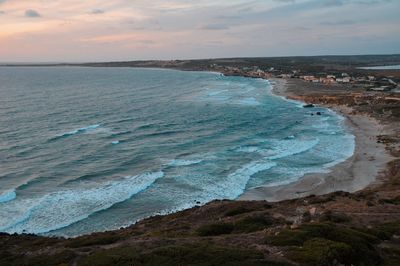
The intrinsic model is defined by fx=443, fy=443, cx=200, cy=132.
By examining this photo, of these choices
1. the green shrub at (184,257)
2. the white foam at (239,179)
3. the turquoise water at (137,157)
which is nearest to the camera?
the green shrub at (184,257)

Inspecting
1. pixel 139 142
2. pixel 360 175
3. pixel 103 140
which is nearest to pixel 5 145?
pixel 103 140

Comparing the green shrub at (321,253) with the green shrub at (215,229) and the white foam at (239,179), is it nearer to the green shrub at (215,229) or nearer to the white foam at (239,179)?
the green shrub at (215,229)

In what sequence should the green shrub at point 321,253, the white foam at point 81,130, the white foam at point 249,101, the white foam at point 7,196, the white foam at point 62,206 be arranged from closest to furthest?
the green shrub at point 321,253
the white foam at point 62,206
the white foam at point 7,196
the white foam at point 81,130
the white foam at point 249,101

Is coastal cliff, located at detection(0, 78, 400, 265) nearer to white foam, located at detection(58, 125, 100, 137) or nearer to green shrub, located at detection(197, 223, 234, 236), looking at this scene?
green shrub, located at detection(197, 223, 234, 236)

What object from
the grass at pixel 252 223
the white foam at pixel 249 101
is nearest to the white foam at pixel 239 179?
the grass at pixel 252 223

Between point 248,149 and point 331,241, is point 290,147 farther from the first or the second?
point 331,241

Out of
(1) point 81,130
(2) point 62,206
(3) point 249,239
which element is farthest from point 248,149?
(3) point 249,239
